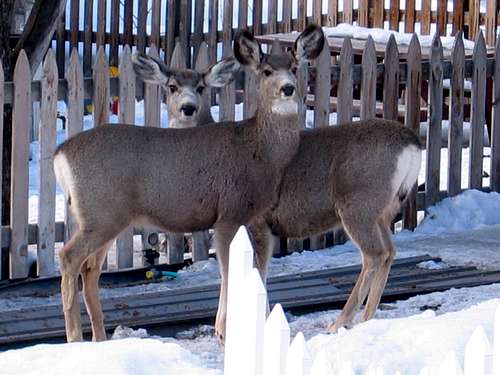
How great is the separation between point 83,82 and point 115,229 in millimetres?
2284

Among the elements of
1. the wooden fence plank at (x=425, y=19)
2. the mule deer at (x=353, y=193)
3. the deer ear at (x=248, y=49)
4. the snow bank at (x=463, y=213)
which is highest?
the deer ear at (x=248, y=49)

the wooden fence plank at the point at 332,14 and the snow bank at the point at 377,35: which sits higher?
→ the wooden fence plank at the point at 332,14

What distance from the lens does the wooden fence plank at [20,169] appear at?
29.8ft

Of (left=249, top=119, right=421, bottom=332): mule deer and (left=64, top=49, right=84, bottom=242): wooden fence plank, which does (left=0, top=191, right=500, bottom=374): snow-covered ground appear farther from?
(left=64, top=49, right=84, bottom=242): wooden fence plank

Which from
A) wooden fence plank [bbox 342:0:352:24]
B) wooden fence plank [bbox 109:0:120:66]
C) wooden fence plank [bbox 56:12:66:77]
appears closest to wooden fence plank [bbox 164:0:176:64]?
wooden fence plank [bbox 109:0:120:66]

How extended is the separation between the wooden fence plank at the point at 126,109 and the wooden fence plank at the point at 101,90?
4.9 inches

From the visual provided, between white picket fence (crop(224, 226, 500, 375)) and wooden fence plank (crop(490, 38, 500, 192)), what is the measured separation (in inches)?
330

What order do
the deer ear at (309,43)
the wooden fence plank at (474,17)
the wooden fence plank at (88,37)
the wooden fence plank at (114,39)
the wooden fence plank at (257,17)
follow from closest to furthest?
the deer ear at (309,43), the wooden fence plank at (88,37), the wooden fence plank at (114,39), the wooden fence plank at (257,17), the wooden fence plank at (474,17)

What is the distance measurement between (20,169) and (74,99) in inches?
25.4

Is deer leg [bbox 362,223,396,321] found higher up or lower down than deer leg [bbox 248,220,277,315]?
lower down

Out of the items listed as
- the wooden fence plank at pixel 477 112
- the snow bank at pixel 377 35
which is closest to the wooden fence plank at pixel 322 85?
the wooden fence plank at pixel 477 112

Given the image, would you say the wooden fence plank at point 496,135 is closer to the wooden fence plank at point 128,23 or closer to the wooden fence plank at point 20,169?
the wooden fence plank at point 20,169

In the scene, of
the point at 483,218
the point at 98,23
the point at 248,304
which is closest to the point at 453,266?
the point at 483,218

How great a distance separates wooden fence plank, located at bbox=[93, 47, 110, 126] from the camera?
30.7 ft
